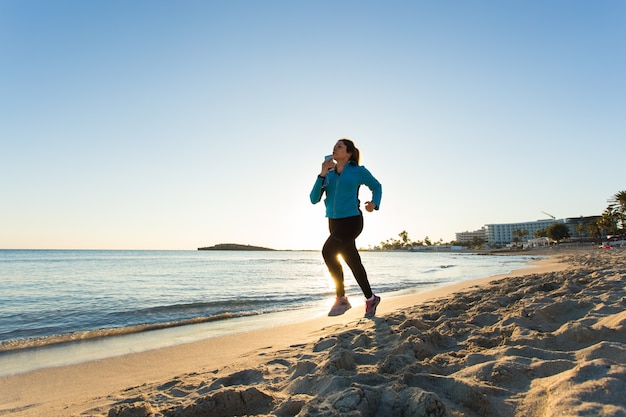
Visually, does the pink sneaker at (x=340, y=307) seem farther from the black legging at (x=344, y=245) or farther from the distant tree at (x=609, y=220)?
the distant tree at (x=609, y=220)

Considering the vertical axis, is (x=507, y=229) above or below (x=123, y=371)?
above

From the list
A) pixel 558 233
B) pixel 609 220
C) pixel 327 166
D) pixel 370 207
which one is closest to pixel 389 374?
pixel 370 207

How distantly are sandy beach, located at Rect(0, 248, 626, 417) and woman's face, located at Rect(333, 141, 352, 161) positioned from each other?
1855 mm

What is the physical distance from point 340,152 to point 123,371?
3.09 m

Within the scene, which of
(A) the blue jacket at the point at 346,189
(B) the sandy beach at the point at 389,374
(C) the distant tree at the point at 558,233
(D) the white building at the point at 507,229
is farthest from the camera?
(D) the white building at the point at 507,229

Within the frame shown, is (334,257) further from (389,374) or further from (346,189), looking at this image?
(389,374)

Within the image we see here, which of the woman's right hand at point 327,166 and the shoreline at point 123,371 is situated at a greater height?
the woman's right hand at point 327,166

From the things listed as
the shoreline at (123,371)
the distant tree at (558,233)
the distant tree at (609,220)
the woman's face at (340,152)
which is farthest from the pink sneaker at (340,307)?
the distant tree at (558,233)

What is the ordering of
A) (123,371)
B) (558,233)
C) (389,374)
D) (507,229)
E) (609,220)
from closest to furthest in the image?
(389,374), (123,371), (609,220), (558,233), (507,229)

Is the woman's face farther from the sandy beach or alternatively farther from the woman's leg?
the sandy beach

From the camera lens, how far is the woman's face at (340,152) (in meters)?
4.53

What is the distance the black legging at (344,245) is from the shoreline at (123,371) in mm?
606

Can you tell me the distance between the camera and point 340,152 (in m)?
4.53

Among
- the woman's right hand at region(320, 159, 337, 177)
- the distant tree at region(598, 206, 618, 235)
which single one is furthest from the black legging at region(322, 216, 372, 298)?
the distant tree at region(598, 206, 618, 235)
